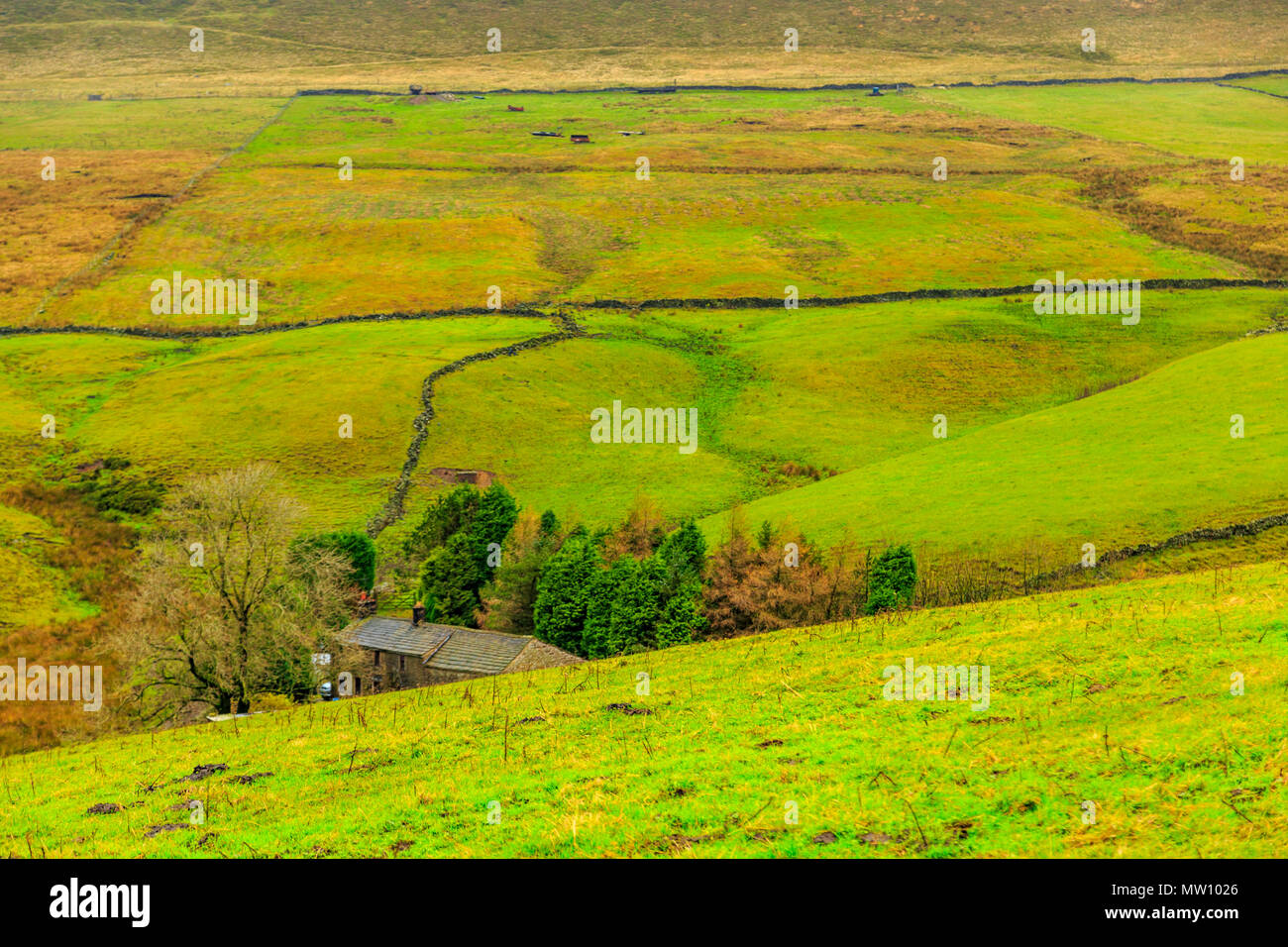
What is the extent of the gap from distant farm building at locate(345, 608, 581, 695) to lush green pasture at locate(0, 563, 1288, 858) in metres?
22.1

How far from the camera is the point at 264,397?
4262 inches

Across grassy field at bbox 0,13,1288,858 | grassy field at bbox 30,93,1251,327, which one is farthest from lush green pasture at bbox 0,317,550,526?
grassy field at bbox 30,93,1251,327

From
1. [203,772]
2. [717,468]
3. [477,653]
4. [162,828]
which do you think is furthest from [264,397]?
[162,828]

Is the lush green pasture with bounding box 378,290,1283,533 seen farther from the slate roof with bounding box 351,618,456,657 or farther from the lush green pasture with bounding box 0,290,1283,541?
the slate roof with bounding box 351,618,456,657

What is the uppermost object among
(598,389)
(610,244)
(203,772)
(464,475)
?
(610,244)

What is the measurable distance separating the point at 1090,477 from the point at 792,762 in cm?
5442

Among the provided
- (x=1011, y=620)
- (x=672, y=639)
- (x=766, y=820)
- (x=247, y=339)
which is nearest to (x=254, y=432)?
(x=247, y=339)

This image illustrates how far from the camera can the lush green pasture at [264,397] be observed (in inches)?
3775

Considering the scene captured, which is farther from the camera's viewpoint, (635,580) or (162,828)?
(635,580)

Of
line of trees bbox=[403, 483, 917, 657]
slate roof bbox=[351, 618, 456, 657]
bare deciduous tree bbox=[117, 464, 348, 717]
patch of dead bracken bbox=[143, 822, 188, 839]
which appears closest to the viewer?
patch of dead bracken bbox=[143, 822, 188, 839]

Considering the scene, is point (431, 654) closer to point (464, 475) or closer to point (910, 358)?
point (464, 475)

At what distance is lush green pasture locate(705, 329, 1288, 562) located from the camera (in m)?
59.6

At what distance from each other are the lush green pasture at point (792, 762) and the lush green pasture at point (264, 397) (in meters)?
59.4

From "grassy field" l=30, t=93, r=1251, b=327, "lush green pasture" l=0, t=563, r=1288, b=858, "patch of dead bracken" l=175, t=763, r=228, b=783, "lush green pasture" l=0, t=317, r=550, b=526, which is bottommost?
"patch of dead bracken" l=175, t=763, r=228, b=783
